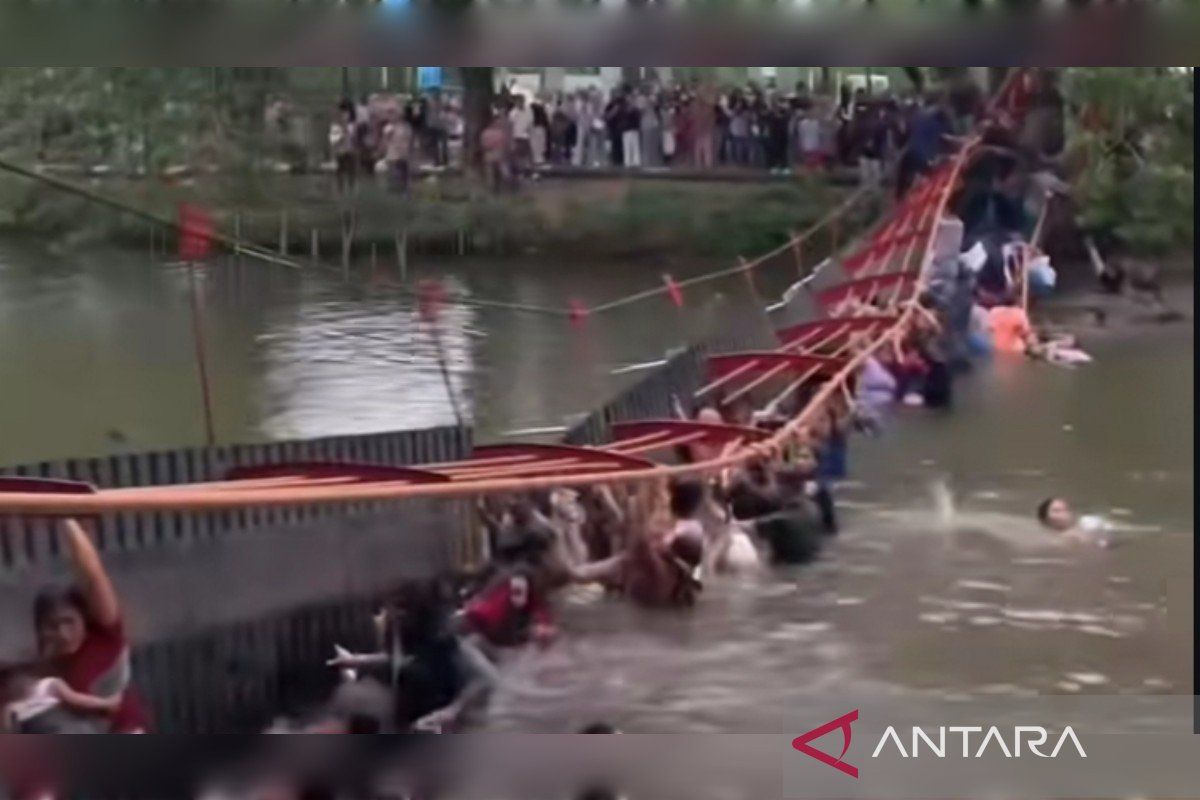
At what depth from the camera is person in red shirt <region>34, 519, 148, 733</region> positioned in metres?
2.84

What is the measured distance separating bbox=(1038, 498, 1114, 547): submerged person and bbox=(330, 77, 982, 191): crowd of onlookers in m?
1.31

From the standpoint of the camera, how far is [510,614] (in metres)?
3.92

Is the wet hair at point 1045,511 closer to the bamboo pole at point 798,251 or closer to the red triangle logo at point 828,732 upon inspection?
the bamboo pole at point 798,251

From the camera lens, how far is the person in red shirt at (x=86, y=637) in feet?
9.32

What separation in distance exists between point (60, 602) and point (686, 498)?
1761 mm

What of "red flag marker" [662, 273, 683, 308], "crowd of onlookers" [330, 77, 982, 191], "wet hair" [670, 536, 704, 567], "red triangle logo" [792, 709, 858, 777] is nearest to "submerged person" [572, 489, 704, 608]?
"wet hair" [670, 536, 704, 567]

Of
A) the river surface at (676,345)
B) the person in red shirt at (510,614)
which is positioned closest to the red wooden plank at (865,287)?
the river surface at (676,345)

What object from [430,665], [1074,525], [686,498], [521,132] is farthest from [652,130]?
[430,665]

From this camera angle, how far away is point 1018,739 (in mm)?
3180

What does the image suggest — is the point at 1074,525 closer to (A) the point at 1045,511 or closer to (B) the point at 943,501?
(A) the point at 1045,511

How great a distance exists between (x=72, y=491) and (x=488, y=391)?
15.9ft

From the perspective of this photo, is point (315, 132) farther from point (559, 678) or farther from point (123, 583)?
point (123, 583)

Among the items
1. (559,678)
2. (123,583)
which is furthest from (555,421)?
(123,583)

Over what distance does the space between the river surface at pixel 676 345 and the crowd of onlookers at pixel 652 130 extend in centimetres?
63
